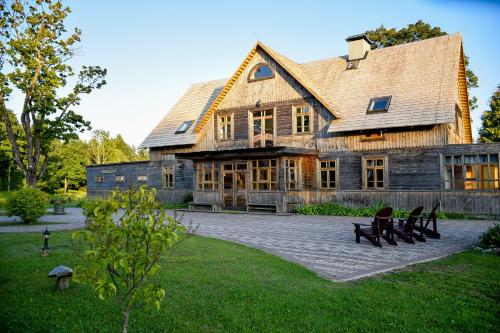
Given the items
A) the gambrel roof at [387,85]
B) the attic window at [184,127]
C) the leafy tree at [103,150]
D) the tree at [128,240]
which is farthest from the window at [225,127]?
the leafy tree at [103,150]

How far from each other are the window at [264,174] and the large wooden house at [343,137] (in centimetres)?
6

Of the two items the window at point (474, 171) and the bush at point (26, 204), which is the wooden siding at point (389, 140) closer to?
the window at point (474, 171)

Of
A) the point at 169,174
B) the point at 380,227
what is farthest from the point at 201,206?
the point at 380,227

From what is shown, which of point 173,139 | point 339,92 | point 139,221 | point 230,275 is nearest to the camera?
point 139,221

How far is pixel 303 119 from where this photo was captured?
24.5m

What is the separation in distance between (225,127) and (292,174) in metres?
6.63

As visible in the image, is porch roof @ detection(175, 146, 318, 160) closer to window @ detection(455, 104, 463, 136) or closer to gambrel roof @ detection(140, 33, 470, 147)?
gambrel roof @ detection(140, 33, 470, 147)

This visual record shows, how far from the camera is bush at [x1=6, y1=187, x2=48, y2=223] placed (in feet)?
59.0

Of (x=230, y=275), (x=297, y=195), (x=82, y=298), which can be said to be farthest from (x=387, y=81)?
(x=82, y=298)

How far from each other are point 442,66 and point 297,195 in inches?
424

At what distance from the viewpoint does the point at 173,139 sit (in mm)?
29391

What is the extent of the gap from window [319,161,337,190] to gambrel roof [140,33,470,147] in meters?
2.24

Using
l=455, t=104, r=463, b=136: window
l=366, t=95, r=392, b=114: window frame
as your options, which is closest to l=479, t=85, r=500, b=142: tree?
l=455, t=104, r=463, b=136: window

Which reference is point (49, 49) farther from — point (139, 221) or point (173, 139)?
point (139, 221)
